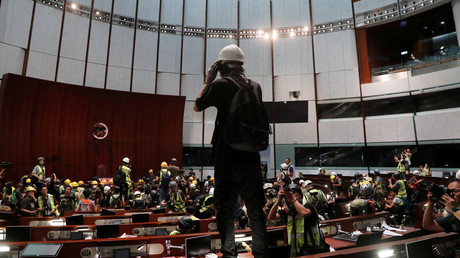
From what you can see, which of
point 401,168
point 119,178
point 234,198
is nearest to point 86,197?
point 119,178

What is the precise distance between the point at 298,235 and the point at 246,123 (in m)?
2.62

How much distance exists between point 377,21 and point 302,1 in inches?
192

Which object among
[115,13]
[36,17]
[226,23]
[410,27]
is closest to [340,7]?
[410,27]

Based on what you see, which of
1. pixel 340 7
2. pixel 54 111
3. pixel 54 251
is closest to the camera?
pixel 54 251

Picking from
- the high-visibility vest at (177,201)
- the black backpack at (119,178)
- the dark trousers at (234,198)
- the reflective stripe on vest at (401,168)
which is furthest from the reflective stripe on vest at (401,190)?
the black backpack at (119,178)

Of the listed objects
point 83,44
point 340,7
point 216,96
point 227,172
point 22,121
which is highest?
point 340,7

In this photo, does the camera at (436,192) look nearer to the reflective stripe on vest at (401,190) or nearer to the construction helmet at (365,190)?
the construction helmet at (365,190)

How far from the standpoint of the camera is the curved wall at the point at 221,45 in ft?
50.4

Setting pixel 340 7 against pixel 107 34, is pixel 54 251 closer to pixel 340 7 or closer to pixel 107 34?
pixel 107 34

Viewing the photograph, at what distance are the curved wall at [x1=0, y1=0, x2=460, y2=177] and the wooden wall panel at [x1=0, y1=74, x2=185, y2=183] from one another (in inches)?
70.0

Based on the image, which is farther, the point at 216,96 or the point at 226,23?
the point at 226,23

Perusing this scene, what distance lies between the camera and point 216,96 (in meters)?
1.77

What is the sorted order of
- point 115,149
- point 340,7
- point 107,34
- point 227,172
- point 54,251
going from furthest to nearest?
point 340,7 < point 107,34 < point 115,149 < point 54,251 < point 227,172

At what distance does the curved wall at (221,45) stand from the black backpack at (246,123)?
16.2m
